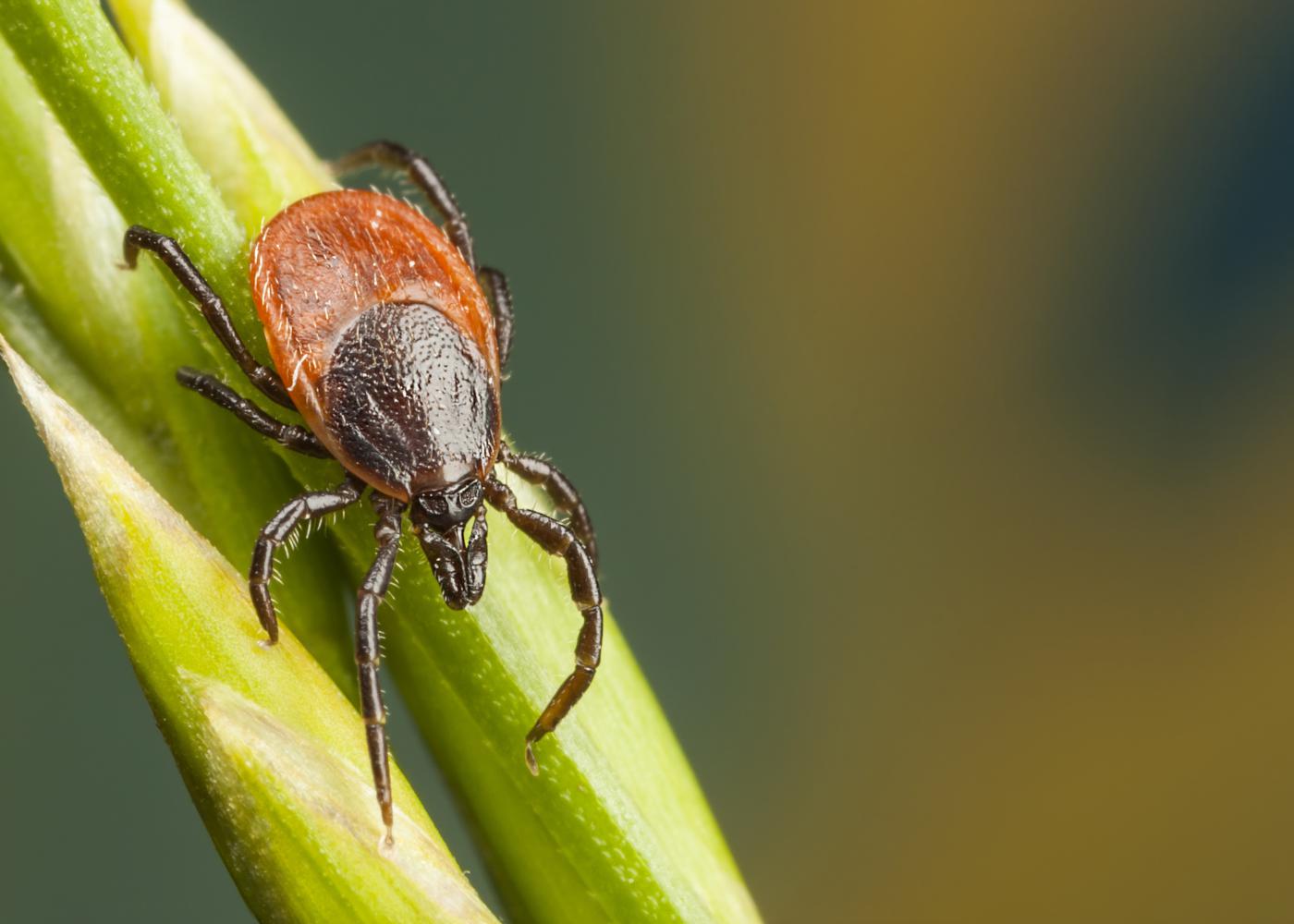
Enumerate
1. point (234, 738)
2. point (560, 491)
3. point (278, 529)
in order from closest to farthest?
point (234, 738) → point (278, 529) → point (560, 491)

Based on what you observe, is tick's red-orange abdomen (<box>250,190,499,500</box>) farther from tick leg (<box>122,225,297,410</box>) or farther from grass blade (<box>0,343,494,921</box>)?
grass blade (<box>0,343,494,921</box>)

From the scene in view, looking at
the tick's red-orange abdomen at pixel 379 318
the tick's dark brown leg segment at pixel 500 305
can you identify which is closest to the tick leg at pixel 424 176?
the tick's dark brown leg segment at pixel 500 305

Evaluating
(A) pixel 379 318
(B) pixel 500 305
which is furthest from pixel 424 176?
(A) pixel 379 318

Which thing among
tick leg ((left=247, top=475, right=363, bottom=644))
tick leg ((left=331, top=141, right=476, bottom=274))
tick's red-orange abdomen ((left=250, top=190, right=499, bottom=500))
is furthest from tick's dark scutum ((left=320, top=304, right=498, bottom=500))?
tick leg ((left=331, top=141, right=476, bottom=274))

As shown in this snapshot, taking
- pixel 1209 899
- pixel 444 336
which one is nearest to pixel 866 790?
pixel 1209 899

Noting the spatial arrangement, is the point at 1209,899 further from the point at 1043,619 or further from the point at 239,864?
the point at 239,864

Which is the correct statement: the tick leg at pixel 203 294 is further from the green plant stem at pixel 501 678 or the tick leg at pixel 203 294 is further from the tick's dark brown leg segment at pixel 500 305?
the tick's dark brown leg segment at pixel 500 305

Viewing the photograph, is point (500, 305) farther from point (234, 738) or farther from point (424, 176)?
point (234, 738)
